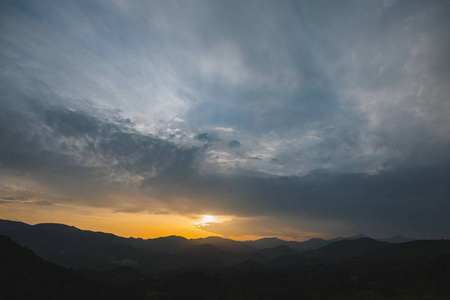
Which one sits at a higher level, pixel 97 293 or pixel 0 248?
pixel 0 248

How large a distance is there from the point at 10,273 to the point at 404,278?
90110mm

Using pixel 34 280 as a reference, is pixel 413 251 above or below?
above

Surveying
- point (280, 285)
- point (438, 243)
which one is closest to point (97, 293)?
point (280, 285)

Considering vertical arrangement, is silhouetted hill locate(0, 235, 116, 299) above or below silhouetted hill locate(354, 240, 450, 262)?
below

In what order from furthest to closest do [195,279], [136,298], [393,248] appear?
[393,248], [195,279], [136,298]

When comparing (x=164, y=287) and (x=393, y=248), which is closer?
(x=164, y=287)

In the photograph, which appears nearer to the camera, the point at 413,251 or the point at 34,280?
→ the point at 34,280

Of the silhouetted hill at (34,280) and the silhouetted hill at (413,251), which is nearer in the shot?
the silhouetted hill at (34,280)

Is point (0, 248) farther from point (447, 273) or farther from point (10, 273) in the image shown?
point (447, 273)

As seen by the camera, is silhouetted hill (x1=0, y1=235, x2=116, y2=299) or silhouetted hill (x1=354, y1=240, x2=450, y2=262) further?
silhouetted hill (x1=354, y1=240, x2=450, y2=262)

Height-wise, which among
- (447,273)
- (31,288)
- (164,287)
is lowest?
(164,287)

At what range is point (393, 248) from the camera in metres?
189

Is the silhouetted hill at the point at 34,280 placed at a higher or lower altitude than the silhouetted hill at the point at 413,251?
lower


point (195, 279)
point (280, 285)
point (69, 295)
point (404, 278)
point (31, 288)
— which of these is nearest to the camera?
point (31, 288)
